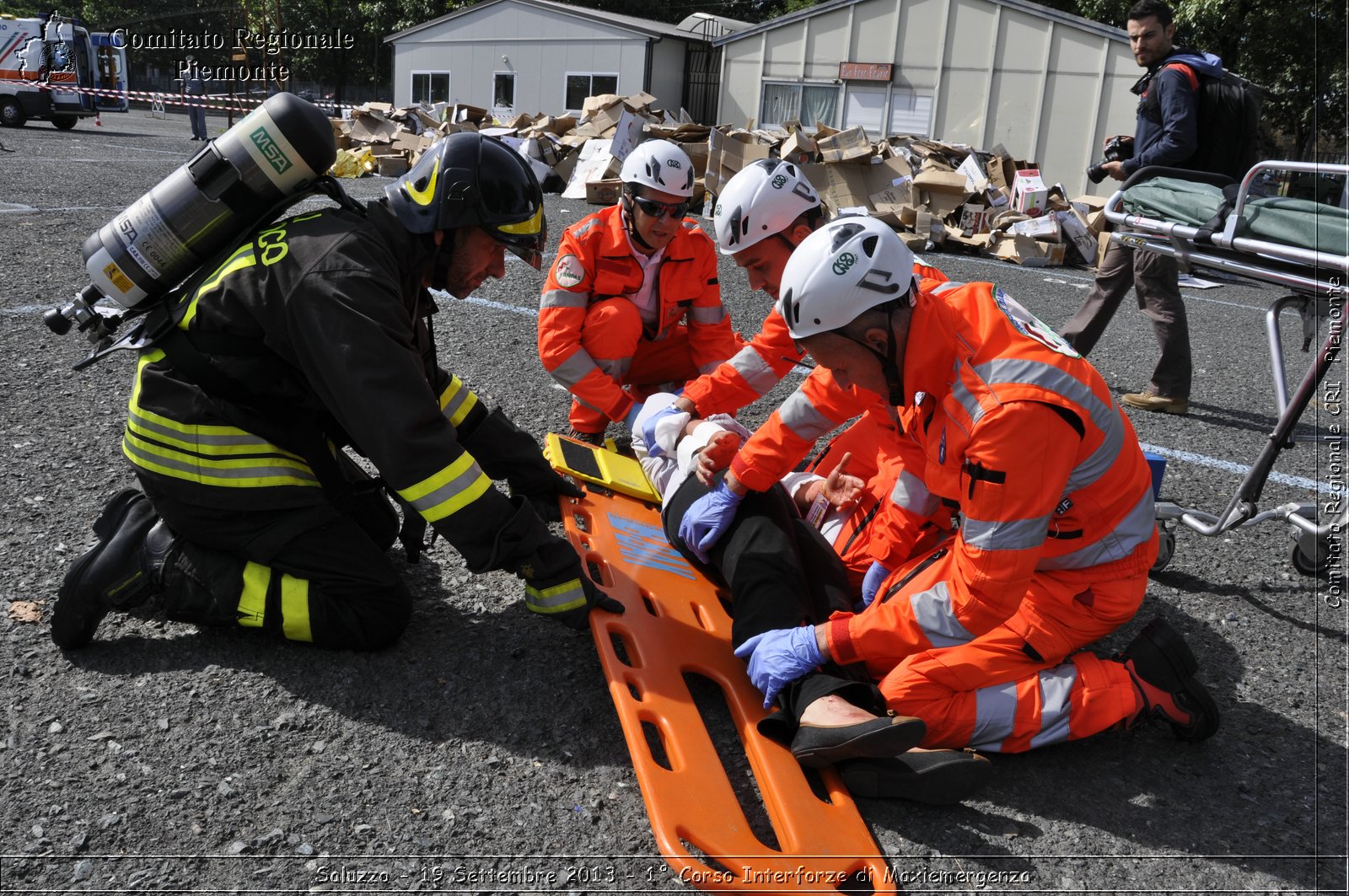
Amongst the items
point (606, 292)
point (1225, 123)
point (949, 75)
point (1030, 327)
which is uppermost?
point (949, 75)

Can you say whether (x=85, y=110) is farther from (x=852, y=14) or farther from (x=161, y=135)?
(x=852, y=14)

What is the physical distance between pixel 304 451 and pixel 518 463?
0.82 m

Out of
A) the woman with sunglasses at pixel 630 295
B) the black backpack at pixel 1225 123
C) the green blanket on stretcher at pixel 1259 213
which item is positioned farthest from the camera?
the black backpack at pixel 1225 123

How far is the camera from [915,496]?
298cm

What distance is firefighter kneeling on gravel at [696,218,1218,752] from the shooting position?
2.21 metres

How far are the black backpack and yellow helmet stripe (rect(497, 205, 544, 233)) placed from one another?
4.19 m

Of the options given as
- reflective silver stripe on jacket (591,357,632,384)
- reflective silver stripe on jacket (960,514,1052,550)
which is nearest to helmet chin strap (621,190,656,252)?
reflective silver stripe on jacket (591,357,632,384)

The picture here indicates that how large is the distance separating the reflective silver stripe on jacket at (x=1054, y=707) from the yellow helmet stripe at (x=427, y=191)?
2124mm

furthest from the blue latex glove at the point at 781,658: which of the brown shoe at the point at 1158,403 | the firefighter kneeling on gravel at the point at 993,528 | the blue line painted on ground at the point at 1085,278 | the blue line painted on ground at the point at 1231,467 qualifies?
the blue line painted on ground at the point at 1085,278

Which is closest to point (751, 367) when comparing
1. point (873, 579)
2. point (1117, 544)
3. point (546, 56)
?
point (873, 579)

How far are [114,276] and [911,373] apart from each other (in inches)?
86.2

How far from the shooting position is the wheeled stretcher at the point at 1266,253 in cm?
290

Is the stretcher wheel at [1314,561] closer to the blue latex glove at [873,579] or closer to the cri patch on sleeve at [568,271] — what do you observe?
the blue latex glove at [873,579]

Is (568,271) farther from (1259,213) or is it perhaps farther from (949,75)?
(949,75)
